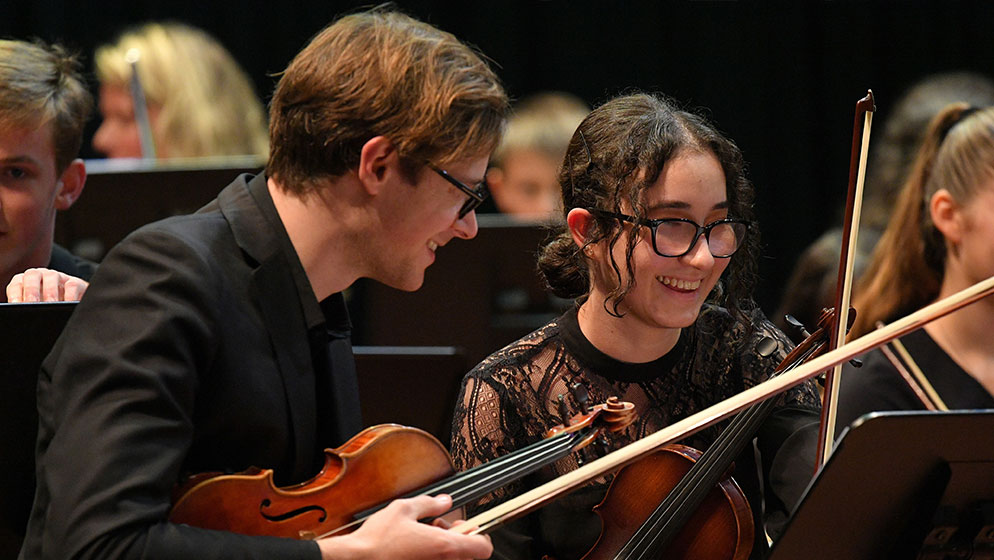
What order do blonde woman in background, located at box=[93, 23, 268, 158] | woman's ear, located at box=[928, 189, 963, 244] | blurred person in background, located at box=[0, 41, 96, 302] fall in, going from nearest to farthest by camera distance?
1. blurred person in background, located at box=[0, 41, 96, 302]
2. woman's ear, located at box=[928, 189, 963, 244]
3. blonde woman in background, located at box=[93, 23, 268, 158]

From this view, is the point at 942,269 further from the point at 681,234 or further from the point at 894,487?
the point at 894,487

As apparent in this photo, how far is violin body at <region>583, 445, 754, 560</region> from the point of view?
1.56 metres

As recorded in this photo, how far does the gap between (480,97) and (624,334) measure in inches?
20.2

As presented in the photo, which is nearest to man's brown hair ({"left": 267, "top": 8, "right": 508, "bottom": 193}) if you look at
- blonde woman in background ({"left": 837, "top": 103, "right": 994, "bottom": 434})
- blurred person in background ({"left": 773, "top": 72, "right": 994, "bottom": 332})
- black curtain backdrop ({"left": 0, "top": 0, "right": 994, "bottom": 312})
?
blonde woman in background ({"left": 837, "top": 103, "right": 994, "bottom": 434})

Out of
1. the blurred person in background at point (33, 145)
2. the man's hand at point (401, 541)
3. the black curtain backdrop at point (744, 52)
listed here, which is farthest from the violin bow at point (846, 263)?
the black curtain backdrop at point (744, 52)

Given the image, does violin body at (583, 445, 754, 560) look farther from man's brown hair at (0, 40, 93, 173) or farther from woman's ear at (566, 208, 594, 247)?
man's brown hair at (0, 40, 93, 173)

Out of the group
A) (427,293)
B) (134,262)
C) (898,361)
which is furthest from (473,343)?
(134,262)

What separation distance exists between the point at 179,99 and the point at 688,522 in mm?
2520

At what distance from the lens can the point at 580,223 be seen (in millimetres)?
1839

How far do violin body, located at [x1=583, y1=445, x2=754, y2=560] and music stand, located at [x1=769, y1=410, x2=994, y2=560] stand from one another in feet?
0.72

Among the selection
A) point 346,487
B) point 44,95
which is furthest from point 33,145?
point 346,487

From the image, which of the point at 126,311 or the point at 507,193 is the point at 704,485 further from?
the point at 507,193

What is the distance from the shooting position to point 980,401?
2258mm

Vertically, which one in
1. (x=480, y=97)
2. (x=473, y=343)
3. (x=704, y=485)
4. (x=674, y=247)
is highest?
(x=480, y=97)
